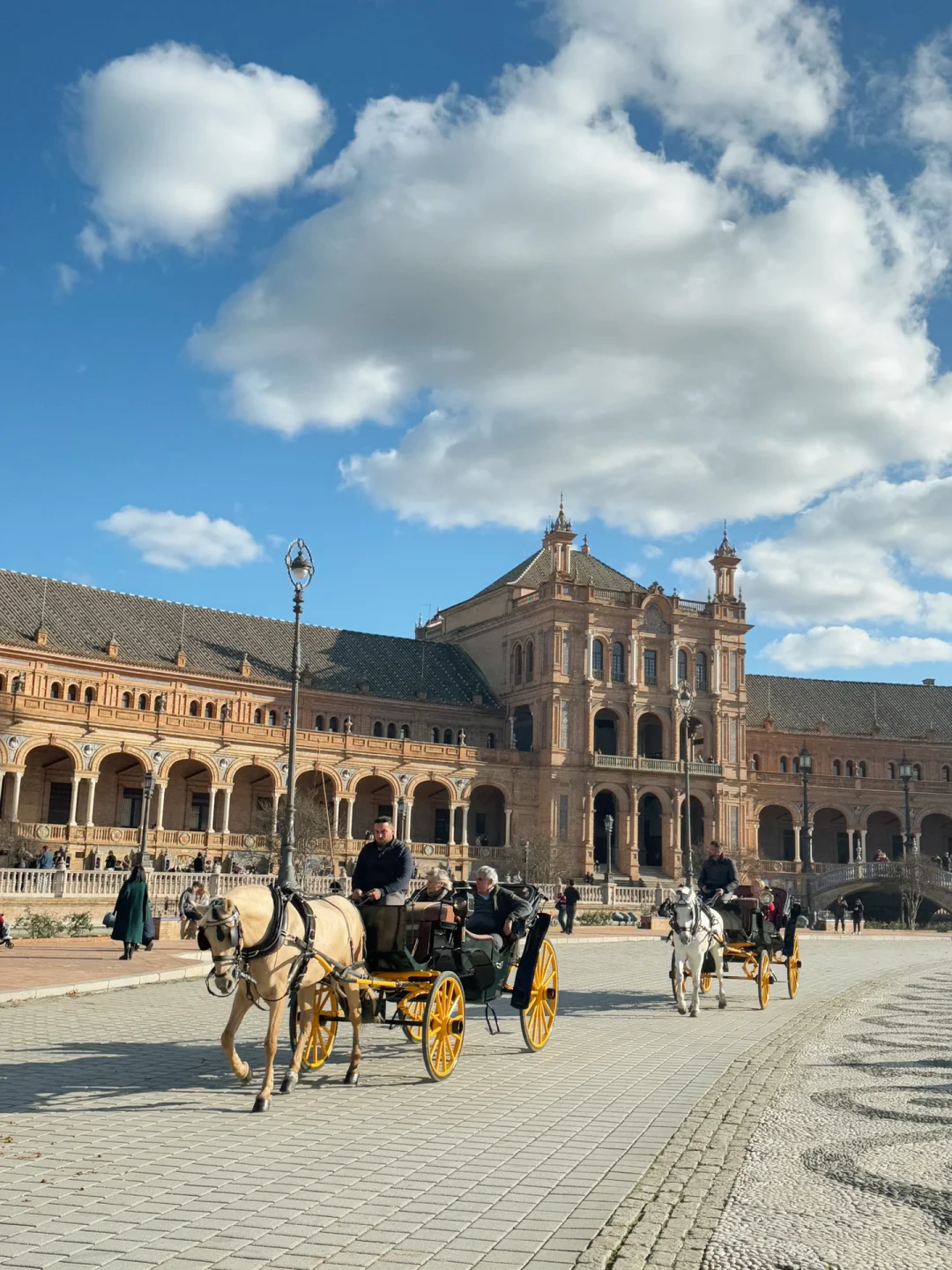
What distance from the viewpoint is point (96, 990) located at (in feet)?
56.3

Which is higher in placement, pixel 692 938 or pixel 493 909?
pixel 493 909

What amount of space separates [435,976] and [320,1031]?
132cm

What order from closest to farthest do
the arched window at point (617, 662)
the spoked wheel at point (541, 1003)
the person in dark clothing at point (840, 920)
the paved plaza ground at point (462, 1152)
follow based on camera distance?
the paved plaza ground at point (462, 1152) → the spoked wheel at point (541, 1003) → the person in dark clothing at point (840, 920) → the arched window at point (617, 662)

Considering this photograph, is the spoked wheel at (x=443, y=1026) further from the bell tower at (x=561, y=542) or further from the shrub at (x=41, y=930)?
the bell tower at (x=561, y=542)

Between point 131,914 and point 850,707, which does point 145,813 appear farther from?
point 850,707

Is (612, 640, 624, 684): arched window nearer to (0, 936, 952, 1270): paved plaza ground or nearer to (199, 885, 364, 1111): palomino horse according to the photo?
(0, 936, 952, 1270): paved plaza ground

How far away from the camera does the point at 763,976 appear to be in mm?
16812

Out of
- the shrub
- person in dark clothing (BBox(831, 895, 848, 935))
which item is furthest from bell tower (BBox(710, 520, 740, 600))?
the shrub

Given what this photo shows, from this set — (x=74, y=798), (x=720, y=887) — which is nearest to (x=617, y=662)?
(x=74, y=798)

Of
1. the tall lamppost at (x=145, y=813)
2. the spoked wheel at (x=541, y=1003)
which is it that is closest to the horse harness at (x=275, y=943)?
the spoked wheel at (x=541, y=1003)

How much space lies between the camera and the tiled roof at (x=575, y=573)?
7206 centimetres

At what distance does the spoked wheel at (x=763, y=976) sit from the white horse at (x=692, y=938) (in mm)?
710

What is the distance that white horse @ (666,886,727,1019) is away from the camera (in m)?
14.9

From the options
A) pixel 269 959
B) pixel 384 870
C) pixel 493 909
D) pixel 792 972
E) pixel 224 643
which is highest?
pixel 224 643
